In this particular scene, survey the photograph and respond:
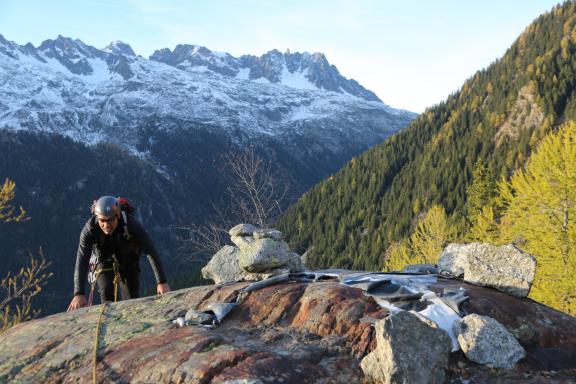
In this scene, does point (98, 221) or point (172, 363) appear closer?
point (172, 363)

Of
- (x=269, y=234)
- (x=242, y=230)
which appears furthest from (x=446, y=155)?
(x=269, y=234)

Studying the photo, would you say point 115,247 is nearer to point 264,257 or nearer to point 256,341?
point 264,257

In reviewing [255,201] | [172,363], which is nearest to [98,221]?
[172,363]

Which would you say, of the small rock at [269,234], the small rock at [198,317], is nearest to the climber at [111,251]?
the small rock at [198,317]

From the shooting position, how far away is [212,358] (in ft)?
17.5

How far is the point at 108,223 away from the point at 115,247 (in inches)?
32.1

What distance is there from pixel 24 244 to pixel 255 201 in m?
183

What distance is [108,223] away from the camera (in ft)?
25.9

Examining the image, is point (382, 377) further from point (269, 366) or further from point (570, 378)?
point (570, 378)

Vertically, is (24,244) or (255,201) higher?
(255,201)

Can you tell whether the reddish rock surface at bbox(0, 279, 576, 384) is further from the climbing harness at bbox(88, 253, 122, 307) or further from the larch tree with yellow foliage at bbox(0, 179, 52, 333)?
the larch tree with yellow foliage at bbox(0, 179, 52, 333)

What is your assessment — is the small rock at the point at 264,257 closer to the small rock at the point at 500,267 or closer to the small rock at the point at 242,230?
the small rock at the point at 242,230

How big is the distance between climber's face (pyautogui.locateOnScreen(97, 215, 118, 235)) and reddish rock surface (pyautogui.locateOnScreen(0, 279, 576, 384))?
134cm

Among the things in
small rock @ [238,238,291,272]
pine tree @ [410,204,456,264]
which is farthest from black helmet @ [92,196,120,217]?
pine tree @ [410,204,456,264]
